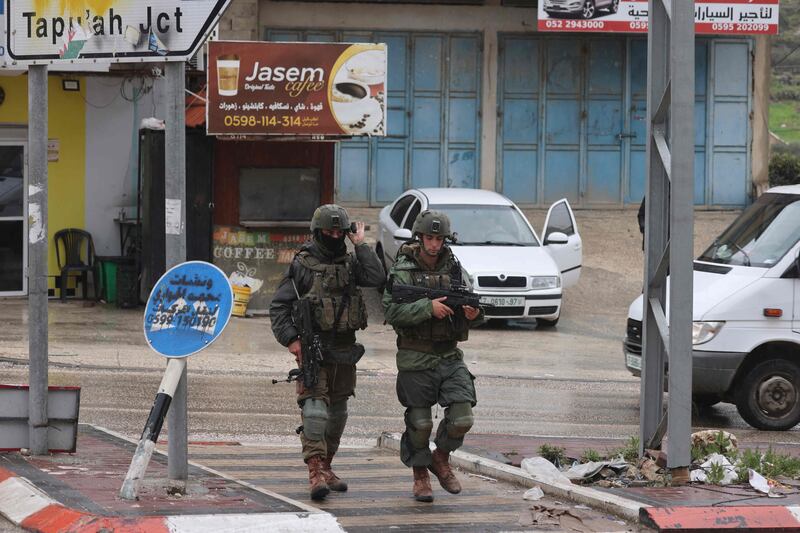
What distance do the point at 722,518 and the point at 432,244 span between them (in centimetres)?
220

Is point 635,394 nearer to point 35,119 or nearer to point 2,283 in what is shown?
point 35,119


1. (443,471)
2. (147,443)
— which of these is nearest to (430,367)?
(443,471)

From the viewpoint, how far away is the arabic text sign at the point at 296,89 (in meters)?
17.0

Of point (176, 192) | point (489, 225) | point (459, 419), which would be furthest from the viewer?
point (489, 225)

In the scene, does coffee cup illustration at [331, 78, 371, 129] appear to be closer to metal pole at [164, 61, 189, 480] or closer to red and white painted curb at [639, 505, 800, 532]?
metal pole at [164, 61, 189, 480]

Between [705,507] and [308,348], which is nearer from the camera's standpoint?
[705,507]

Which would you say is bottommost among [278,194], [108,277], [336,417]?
[336,417]

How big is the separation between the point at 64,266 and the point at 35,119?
1076 cm

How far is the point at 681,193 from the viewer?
25.5ft

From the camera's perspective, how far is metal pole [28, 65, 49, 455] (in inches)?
324

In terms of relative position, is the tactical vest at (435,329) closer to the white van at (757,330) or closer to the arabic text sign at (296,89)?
the white van at (757,330)

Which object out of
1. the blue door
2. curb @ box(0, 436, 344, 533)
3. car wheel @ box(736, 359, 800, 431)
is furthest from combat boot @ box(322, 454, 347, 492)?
the blue door

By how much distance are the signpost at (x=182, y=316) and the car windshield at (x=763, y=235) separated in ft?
19.6

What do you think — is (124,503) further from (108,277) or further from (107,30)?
(108,277)
